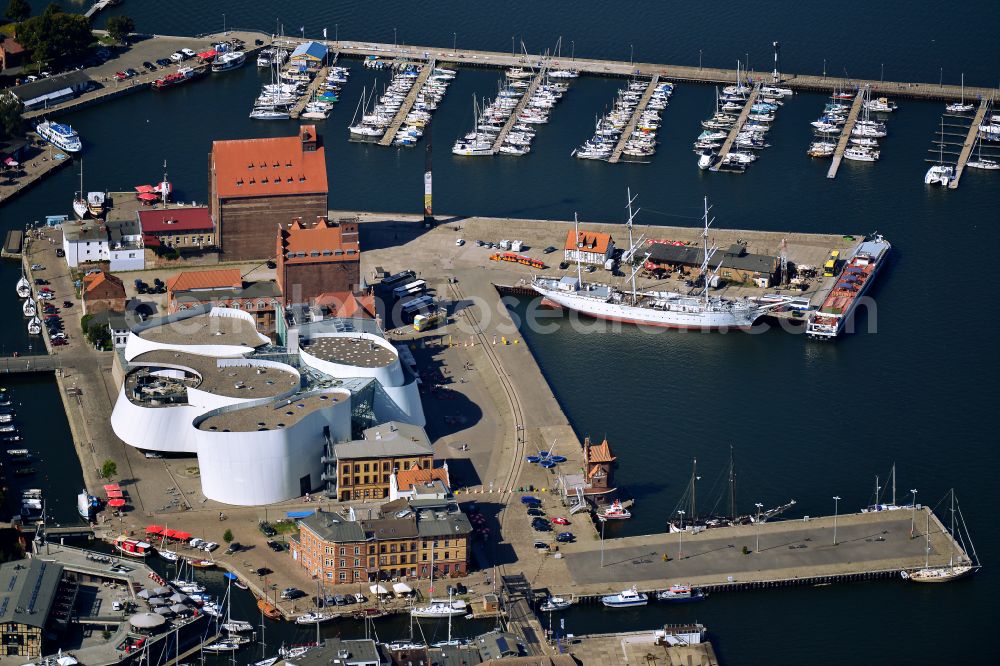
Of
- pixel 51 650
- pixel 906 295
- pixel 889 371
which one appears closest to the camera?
pixel 51 650

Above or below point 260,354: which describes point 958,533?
below

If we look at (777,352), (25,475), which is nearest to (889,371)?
(777,352)

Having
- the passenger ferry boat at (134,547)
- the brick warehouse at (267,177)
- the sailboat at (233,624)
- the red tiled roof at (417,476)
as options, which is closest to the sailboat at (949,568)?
the red tiled roof at (417,476)

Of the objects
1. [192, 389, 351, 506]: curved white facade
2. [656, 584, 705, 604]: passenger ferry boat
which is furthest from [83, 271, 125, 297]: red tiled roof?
[656, 584, 705, 604]: passenger ferry boat

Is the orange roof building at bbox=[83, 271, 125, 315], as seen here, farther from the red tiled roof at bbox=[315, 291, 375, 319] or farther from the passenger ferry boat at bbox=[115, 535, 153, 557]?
the passenger ferry boat at bbox=[115, 535, 153, 557]

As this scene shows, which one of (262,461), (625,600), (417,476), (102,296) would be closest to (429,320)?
(102,296)

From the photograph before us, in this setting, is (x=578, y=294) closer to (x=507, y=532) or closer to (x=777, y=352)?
(x=777, y=352)
